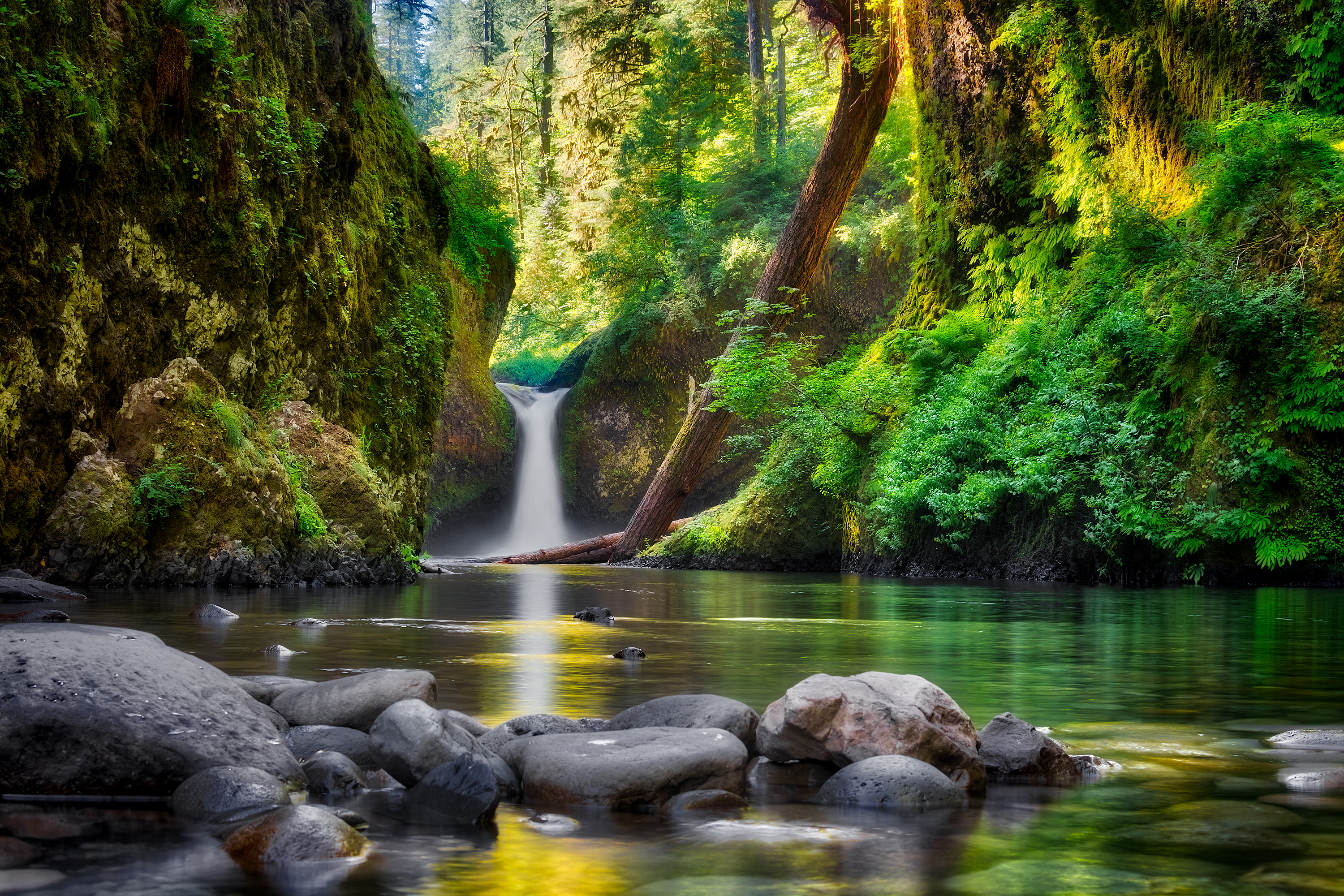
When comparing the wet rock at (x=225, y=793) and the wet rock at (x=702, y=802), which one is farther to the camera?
the wet rock at (x=702, y=802)

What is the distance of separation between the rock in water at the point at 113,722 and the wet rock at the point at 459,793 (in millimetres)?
406

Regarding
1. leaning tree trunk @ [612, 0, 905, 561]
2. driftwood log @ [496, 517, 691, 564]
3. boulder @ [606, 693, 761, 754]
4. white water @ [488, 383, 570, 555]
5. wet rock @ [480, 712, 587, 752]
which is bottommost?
driftwood log @ [496, 517, 691, 564]

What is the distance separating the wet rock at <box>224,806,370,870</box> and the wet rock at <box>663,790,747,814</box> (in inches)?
30.9

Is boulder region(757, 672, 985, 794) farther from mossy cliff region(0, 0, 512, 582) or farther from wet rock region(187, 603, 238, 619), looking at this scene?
mossy cliff region(0, 0, 512, 582)

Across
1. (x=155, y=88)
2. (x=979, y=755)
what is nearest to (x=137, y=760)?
(x=979, y=755)

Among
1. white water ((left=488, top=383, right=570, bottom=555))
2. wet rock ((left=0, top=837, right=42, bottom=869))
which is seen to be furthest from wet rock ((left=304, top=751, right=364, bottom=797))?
white water ((left=488, top=383, right=570, bottom=555))

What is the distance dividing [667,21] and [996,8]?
13780mm

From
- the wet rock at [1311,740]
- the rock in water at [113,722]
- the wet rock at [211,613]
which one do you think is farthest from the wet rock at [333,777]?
the wet rock at [211,613]

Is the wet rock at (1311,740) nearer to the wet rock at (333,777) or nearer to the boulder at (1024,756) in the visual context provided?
the boulder at (1024,756)

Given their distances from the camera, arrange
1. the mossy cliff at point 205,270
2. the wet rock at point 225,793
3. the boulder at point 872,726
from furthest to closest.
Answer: the mossy cliff at point 205,270 < the boulder at point 872,726 < the wet rock at point 225,793

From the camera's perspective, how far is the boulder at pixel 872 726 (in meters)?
3.14

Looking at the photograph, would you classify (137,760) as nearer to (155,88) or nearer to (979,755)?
(979,755)

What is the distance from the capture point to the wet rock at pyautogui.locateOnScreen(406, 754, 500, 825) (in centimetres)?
274

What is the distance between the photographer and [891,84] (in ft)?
64.7
